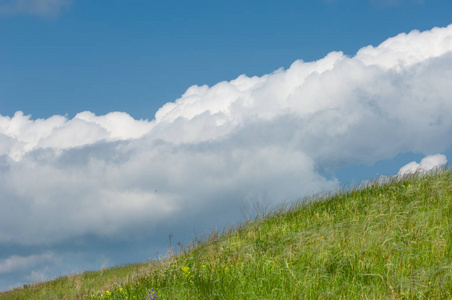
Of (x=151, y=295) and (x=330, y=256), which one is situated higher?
(x=151, y=295)

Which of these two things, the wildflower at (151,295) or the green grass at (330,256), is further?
the wildflower at (151,295)

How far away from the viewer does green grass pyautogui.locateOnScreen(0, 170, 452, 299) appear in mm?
6570

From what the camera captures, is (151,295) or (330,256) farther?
(330,256)

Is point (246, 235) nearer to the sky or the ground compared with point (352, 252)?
nearer to the sky

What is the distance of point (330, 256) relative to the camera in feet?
25.4

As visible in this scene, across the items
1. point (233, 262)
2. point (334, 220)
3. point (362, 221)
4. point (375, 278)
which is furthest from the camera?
point (334, 220)

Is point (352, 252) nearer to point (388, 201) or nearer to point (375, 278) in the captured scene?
point (375, 278)

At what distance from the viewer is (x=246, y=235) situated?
34.3 feet

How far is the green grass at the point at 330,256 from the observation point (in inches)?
259

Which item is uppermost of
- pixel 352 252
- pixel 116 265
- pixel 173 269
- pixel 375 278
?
pixel 116 265

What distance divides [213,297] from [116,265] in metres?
15.4

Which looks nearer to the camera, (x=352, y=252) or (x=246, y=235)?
(x=352, y=252)

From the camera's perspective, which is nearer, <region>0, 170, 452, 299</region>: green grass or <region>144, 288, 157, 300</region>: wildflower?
<region>0, 170, 452, 299</region>: green grass

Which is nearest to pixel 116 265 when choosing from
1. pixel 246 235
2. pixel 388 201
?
pixel 246 235
